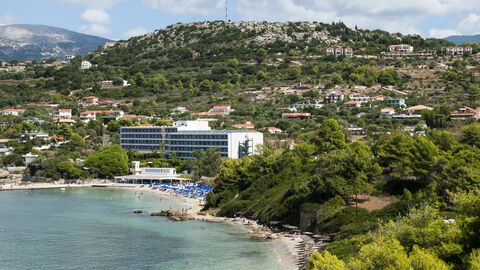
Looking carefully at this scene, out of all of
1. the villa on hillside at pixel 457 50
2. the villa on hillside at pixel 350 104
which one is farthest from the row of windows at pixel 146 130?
the villa on hillside at pixel 457 50

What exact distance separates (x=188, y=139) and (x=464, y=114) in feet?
132

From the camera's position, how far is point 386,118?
92.5m

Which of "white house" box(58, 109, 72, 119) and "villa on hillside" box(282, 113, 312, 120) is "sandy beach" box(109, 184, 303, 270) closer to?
"villa on hillside" box(282, 113, 312, 120)

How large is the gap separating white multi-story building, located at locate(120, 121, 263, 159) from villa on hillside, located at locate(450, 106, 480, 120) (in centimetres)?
2880

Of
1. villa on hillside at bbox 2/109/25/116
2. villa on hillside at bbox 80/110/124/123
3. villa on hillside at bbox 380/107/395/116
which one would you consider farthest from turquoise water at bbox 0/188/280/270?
villa on hillside at bbox 2/109/25/116

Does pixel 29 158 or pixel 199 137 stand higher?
pixel 199 137

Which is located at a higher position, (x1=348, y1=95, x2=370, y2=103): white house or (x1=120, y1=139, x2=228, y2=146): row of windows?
(x1=348, y1=95, x2=370, y2=103): white house

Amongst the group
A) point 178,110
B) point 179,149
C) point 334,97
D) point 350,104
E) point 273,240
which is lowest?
point 273,240

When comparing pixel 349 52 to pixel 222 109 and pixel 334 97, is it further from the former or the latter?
pixel 222 109

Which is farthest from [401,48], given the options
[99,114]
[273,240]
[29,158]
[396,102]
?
[273,240]

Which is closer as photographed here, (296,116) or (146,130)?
(146,130)

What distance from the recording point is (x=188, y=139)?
84562 mm

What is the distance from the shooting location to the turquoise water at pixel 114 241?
3613 centimetres

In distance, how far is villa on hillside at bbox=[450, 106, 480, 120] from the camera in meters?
84.1
